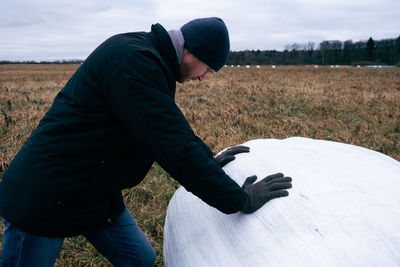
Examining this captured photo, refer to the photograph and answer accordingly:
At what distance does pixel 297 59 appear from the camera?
7244 cm

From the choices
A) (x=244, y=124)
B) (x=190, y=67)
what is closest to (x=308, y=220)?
(x=190, y=67)

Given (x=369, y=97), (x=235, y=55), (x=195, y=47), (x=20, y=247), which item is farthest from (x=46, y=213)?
(x=235, y=55)

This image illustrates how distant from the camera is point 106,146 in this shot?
1.24 m

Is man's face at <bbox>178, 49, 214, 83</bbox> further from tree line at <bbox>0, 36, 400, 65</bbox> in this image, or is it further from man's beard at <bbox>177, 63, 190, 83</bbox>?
tree line at <bbox>0, 36, 400, 65</bbox>

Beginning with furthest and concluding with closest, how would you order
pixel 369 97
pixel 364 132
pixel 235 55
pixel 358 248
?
pixel 235 55 → pixel 369 97 → pixel 364 132 → pixel 358 248

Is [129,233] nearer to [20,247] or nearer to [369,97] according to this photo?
[20,247]

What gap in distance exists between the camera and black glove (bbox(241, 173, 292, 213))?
148 cm

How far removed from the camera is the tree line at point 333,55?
6812 centimetres

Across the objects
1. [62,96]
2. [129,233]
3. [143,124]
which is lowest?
[129,233]

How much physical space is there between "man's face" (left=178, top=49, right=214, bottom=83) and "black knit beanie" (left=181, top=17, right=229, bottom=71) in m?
0.02

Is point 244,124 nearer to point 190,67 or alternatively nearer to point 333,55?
point 190,67

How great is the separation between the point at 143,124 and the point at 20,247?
81 centimetres

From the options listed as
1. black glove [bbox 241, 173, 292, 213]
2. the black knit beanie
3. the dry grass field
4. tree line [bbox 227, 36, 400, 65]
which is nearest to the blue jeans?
black glove [bbox 241, 173, 292, 213]

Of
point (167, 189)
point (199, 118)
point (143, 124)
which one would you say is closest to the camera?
point (143, 124)
